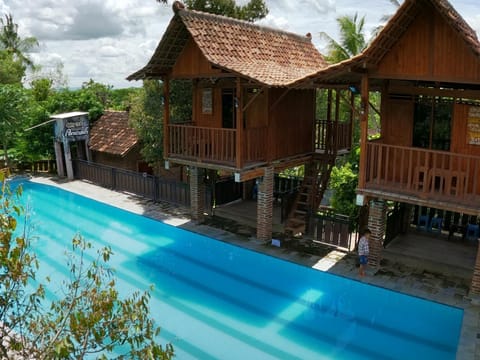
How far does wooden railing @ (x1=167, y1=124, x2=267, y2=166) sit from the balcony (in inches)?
170

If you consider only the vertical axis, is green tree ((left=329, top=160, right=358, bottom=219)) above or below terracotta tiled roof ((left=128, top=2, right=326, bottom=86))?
below

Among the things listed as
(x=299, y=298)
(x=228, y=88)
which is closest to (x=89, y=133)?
(x=228, y=88)

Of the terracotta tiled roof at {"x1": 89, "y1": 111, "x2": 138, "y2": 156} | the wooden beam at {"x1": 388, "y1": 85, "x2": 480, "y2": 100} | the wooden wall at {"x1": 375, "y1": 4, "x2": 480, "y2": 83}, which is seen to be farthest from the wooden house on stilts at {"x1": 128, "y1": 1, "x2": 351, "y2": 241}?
the terracotta tiled roof at {"x1": 89, "y1": 111, "x2": 138, "y2": 156}

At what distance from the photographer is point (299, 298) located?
13.2 meters

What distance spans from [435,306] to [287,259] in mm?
4695

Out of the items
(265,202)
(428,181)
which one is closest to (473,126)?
(428,181)

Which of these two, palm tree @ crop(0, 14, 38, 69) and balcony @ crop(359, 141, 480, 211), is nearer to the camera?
balcony @ crop(359, 141, 480, 211)

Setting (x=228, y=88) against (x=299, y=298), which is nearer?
(x=299, y=298)

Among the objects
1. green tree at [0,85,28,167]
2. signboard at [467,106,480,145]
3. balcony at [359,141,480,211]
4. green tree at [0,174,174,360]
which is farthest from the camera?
green tree at [0,85,28,167]

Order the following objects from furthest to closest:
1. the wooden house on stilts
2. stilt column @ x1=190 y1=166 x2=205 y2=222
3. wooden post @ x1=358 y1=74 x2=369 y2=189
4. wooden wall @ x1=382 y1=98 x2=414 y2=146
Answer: stilt column @ x1=190 y1=166 x2=205 y2=222 < the wooden house on stilts < wooden wall @ x1=382 y1=98 x2=414 y2=146 < wooden post @ x1=358 y1=74 x2=369 y2=189

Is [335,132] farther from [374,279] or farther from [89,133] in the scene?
[89,133]

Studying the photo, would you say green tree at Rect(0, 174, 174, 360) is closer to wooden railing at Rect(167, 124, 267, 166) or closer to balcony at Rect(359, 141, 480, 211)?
balcony at Rect(359, 141, 480, 211)

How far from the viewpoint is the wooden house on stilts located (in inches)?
603

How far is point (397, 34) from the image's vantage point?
38.6ft
